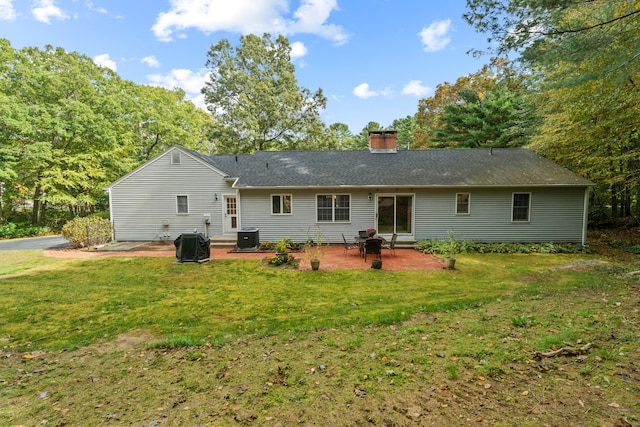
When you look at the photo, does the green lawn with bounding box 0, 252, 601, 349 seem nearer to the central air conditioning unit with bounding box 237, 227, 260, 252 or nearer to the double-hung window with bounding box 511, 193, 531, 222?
the central air conditioning unit with bounding box 237, 227, 260, 252

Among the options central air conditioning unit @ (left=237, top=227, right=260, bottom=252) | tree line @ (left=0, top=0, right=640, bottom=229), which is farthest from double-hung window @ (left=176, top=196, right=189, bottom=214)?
tree line @ (left=0, top=0, right=640, bottom=229)

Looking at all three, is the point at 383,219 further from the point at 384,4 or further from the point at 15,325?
the point at 15,325

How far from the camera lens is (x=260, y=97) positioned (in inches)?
926

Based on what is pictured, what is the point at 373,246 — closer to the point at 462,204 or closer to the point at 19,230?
the point at 462,204

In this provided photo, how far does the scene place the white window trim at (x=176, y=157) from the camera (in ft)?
43.0

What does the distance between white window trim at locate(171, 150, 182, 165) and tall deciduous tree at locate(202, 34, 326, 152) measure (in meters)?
10.6

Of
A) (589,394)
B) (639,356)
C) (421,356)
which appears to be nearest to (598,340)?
(639,356)

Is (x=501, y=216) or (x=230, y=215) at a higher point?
(x=230, y=215)

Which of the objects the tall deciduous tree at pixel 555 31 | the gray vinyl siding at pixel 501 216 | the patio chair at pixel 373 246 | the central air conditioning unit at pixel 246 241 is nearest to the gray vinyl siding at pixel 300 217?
the central air conditioning unit at pixel 246 241

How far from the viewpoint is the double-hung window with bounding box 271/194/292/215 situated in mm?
12695

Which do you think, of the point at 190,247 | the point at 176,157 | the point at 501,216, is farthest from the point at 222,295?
the point at 501,216

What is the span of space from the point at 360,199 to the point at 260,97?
1577 cm

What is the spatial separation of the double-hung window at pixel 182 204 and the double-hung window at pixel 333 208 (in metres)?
6.19

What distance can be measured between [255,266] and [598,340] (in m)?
7.69
